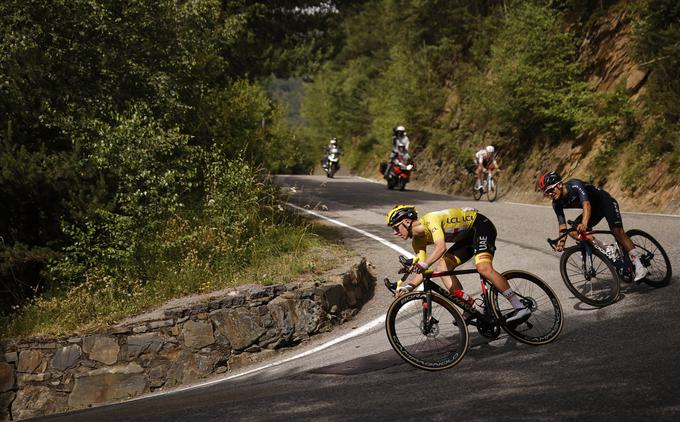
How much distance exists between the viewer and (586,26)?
976 inches

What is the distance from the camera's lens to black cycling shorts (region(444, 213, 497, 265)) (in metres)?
7.37

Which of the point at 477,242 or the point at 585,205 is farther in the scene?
the point at 585,205

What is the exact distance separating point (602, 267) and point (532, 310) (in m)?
1.59

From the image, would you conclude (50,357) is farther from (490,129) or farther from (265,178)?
(490,129)

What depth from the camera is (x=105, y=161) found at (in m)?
12.1

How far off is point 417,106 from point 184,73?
69.1 feet

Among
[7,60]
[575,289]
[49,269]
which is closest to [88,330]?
[49,269]

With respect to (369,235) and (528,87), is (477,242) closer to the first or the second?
(369,235)

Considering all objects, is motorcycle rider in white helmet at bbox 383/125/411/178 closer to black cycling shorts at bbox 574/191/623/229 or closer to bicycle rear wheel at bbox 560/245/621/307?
black cycling shorts at bbox 574/191/623/229

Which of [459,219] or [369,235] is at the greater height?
[459,219]

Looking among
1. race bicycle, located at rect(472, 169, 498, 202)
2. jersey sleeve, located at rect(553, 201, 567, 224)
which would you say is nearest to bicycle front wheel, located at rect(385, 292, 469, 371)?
jersey sleeve, located at rect(553, 201, 567, 224)

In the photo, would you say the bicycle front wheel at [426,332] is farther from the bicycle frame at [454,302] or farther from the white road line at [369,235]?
the white road line at [369,235]

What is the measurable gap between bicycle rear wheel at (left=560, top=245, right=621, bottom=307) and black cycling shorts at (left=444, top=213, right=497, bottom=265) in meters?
1.49

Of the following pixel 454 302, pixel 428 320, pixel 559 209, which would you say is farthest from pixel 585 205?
pixel 428 320
